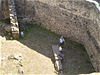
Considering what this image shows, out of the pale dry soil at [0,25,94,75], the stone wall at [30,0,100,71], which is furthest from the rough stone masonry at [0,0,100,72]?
the pale dry soil at [0,25,94,75]

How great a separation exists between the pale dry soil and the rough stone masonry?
552 millimetres

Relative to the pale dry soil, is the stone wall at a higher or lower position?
higher

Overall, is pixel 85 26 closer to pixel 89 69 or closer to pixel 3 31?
pixel 89 69

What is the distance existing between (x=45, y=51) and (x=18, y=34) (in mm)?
2324

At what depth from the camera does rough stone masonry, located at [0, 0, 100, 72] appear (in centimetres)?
972

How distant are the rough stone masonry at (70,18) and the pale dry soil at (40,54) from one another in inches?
21.7

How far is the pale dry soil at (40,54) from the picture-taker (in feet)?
31.2

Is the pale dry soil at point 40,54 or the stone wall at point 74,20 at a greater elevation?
the stone wall at point 74,20

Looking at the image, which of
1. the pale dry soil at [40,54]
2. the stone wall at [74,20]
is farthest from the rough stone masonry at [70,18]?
the pale dry soil at [40,54]

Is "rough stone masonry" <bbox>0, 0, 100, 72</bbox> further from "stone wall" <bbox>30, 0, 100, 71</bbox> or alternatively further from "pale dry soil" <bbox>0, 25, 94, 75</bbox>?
"pale dry soil" <bbox>0, 25, 94, 75</bbox>

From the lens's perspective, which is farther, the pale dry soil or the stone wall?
the stone wall

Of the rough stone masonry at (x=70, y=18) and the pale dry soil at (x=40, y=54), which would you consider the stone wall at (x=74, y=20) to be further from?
the pale dry soil at (x=40, y=54)

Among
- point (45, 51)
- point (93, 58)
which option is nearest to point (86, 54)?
point (93, 58)

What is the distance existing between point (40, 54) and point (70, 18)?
316 centimetres
